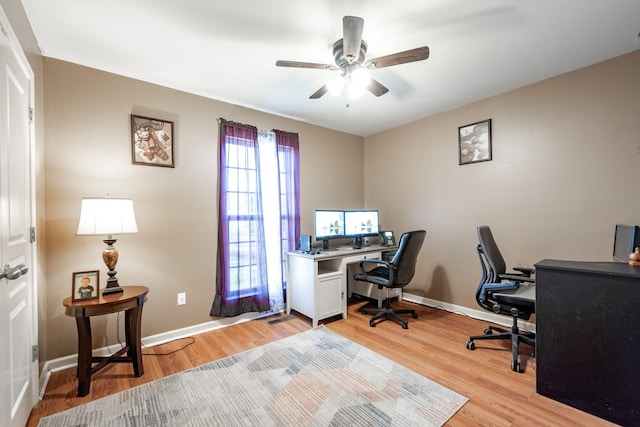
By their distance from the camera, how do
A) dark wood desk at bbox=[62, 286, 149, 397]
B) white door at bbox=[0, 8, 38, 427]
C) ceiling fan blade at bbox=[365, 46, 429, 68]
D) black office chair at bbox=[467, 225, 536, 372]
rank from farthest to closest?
black office chair at bbox=[467, 225, 536, 372], dark wood desk at bbox=[62, 286, 149, 397], ceiling fan blade at bbox=[365, 46, 429, 68], white door at bbox=[0, 8, 38, 427]

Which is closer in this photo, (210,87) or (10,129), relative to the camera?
(10,129)

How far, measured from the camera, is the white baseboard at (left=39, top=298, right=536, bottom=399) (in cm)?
207

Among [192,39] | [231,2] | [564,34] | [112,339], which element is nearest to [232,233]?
[112,339]

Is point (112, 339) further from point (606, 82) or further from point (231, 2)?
point (606, 82)

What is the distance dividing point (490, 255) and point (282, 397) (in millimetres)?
1996

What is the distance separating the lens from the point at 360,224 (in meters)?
3.71

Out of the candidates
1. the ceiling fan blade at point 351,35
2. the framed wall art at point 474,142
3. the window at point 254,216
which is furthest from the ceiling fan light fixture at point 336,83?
the framed wall art at point 474,142

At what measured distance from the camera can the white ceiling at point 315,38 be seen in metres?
1.66

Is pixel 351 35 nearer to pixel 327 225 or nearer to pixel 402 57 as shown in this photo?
pixel 402 57

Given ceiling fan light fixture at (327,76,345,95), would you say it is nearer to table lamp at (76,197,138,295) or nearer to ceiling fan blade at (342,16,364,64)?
ceiling fan blade at (342,16,364,64)

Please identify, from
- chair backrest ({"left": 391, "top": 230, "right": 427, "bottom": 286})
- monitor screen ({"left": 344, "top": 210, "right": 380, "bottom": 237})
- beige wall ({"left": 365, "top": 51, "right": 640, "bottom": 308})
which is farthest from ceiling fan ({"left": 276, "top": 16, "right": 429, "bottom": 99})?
monitor screen ({"left": 344, "top": 210, "right": 380, "bottom": 237})

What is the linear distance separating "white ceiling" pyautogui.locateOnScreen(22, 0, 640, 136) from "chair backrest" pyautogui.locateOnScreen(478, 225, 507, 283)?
4.74 ft

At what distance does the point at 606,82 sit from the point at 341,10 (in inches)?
92.5

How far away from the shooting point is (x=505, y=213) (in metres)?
2.85
